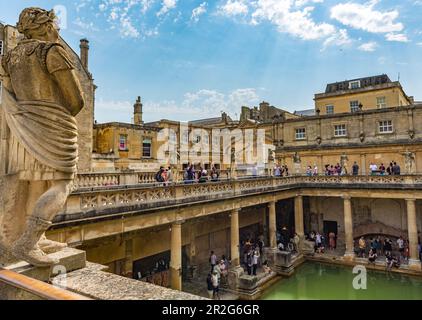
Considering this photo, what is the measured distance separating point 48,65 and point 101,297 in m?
2.29

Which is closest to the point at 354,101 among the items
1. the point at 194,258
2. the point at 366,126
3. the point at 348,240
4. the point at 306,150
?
the point at 366,126

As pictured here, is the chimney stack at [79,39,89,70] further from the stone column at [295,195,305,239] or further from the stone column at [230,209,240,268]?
the stone column at [295,195,305,239]

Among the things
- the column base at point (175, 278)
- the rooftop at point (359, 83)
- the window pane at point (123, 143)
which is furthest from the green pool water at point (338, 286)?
the rooftop at point (359, 83)

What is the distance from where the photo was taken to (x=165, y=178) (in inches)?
498

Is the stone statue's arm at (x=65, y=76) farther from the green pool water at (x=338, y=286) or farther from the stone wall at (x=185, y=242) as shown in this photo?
the green pool water at (x=338, y=286)

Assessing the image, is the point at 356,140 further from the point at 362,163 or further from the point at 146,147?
the point at 146,147

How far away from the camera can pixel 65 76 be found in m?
2.88

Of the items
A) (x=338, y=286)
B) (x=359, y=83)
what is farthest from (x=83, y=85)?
(x=359, y=83)

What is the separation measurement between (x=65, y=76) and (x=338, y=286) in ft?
59.2

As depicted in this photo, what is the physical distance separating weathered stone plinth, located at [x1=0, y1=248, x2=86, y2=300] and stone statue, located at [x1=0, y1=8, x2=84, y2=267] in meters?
0.09

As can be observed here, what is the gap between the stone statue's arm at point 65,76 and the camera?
2826 millimetres

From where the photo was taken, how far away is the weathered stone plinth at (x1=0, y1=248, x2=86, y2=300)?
2.48 m

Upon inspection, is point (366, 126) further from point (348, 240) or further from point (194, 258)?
point (194, 258)

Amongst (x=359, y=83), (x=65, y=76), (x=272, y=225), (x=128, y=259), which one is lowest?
(x=128, y=259)
